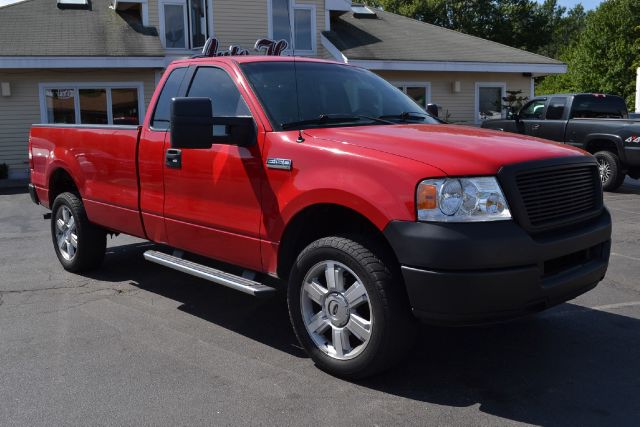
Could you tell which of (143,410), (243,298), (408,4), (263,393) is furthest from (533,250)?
(408,4)

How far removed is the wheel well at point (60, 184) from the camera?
679cm

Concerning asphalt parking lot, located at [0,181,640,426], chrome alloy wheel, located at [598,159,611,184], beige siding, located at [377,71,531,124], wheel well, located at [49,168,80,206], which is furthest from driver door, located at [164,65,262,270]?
beige siding, located at [377,71,531,124]

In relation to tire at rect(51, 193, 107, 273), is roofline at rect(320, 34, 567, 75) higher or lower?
higher

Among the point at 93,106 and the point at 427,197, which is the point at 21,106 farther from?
the point at 427,197

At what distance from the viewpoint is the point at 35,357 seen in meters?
4.39

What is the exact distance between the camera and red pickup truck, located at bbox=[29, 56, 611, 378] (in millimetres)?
3412

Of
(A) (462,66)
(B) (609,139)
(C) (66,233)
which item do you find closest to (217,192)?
(C) (66,233)

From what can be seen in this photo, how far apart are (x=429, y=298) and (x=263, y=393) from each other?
1143 mm

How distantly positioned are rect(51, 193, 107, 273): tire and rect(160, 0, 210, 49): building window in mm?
13450

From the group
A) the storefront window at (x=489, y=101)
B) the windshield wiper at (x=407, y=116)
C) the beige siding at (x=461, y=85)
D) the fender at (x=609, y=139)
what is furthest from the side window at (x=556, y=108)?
the windshield wiper at (x=407, y=116)

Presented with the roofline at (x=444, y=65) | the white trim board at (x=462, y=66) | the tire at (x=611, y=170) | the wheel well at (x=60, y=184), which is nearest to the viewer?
the wheel well at (x=60, y=184)

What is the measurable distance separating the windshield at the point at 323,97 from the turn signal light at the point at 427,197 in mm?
1218

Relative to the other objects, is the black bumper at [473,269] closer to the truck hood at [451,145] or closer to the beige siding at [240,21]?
the truck hood at [451,145]

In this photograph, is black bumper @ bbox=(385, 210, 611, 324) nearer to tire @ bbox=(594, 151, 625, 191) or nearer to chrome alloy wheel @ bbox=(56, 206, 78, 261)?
chrome alloy wheel @ bbox=(56, 206, 78, 261)
